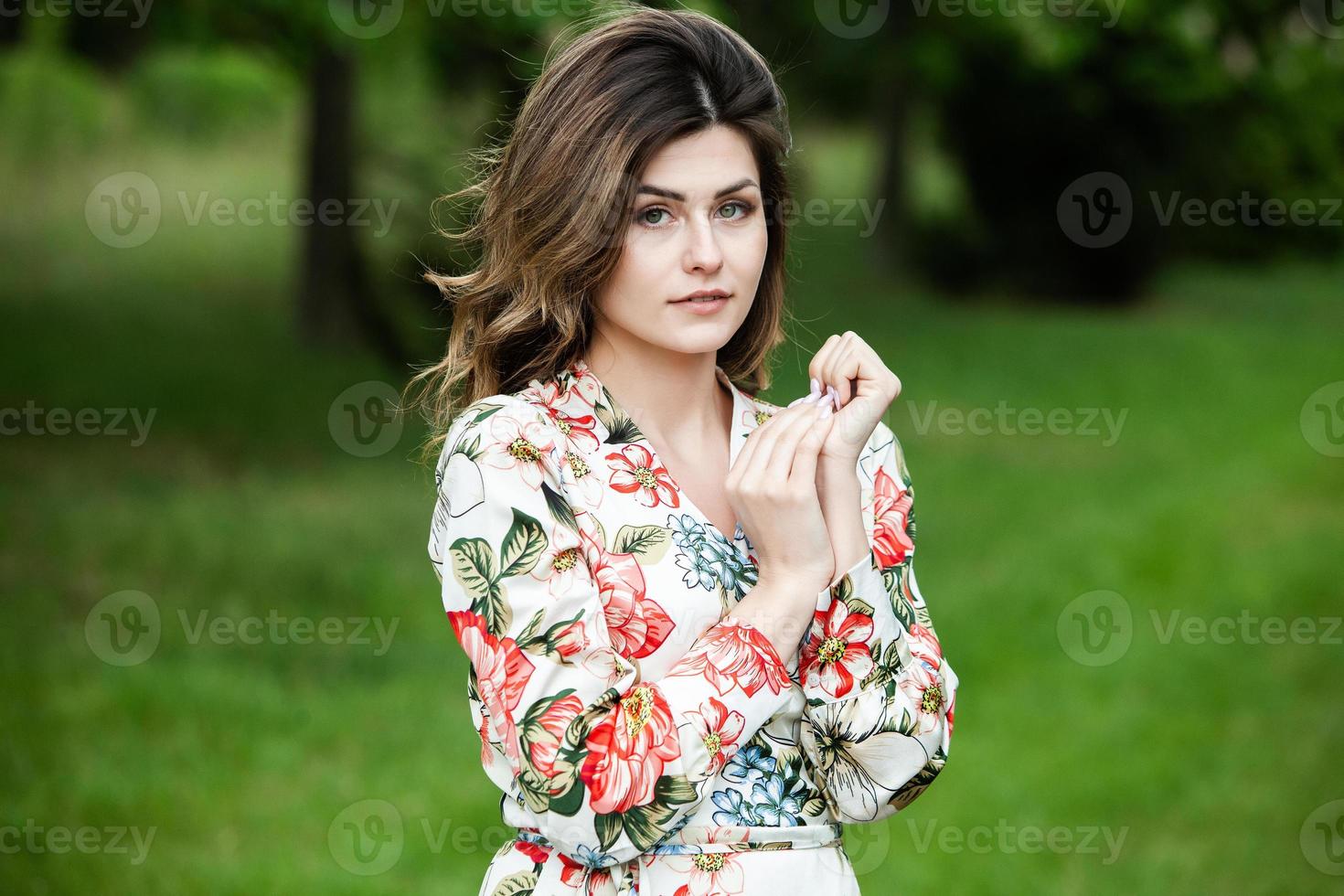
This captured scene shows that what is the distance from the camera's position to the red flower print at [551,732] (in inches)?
68.2

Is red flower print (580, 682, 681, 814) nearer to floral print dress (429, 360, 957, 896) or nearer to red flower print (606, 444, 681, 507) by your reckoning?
floral print dress (429, 360, 957, 896)

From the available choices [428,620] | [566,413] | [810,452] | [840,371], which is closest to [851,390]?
[840,371]

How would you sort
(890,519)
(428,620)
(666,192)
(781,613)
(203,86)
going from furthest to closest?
(203,86) < (428,620) < (890,519) < (666,192) < (781,613)

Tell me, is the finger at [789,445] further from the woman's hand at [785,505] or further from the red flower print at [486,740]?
the red flower print at [486,740]

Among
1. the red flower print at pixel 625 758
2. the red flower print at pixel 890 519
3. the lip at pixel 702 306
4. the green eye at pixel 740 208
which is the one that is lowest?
the red flower print at pixel 625 758

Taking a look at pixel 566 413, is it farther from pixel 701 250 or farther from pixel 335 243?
pixel 335 243

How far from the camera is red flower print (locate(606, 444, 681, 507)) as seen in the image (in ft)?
6.49

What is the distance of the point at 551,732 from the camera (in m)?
1.73

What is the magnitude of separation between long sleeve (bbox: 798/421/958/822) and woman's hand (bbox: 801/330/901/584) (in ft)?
0.10

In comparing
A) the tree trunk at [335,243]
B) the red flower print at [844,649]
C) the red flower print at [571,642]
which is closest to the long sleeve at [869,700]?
the red flower print at [844,649]

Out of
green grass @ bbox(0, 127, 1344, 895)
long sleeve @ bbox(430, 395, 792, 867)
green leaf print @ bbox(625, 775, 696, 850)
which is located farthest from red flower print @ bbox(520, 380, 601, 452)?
green grass @ bbox(0, 127, 1344, 895)

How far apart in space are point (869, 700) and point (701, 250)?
2.04ft

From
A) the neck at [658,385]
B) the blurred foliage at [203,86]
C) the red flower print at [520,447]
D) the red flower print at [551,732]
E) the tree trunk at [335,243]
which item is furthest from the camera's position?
the tree trunk at [335,243]

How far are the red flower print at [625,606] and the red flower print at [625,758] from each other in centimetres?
14
